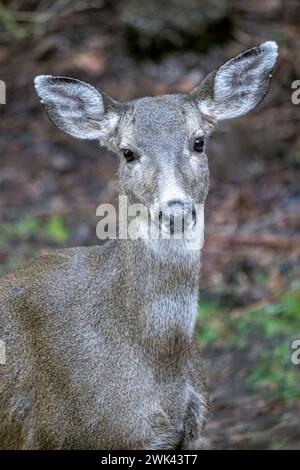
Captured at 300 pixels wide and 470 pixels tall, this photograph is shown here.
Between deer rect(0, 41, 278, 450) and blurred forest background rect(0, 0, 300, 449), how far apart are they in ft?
5.83

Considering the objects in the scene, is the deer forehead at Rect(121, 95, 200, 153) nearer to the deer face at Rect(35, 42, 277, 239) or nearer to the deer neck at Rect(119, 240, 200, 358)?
the deer face at Rect(35, 42, 277, 239)

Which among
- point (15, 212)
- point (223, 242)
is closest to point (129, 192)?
point (223, 242)

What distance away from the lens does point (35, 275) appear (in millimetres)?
7324

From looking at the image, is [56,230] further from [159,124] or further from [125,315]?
[159,124]

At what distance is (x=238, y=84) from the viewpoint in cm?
736

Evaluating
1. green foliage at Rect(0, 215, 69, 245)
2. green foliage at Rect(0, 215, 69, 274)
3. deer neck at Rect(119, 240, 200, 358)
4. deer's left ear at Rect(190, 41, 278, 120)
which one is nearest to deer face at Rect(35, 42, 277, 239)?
deer's left ear at Rect(190, 41, 278, 120)

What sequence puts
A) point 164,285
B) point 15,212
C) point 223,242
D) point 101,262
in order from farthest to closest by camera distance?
point 15,212
point 223,242
point 101,262
point 164,285

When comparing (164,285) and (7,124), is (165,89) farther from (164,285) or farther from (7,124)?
(164,285)

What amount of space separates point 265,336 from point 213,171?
128 inches

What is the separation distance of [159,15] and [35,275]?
6.90m

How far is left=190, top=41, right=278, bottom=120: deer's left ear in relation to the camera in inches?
281

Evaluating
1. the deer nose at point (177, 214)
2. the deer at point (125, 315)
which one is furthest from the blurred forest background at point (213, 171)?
the deer nose at point (177, 214)

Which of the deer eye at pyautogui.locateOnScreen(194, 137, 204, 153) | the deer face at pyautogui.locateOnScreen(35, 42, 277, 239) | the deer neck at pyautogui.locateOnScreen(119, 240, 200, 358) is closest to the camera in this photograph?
the deer face at pyautogui.locateOnScreen(35, 42, 277, 239)

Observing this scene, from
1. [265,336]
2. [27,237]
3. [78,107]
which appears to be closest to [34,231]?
[27,237]
